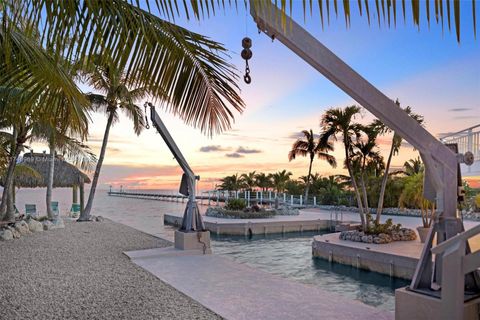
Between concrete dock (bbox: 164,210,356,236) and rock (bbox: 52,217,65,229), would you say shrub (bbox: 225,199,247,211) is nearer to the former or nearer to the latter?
concrete dock (bbox: 164,210,356,236)

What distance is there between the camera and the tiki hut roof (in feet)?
64.5

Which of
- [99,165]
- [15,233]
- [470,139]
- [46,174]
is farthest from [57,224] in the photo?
[470,139]

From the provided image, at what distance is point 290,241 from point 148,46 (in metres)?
12.7

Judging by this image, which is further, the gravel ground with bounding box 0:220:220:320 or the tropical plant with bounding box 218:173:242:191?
the tropical plant with bounding box 218:173:242:191

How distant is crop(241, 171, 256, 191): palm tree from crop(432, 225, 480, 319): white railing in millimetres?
34422

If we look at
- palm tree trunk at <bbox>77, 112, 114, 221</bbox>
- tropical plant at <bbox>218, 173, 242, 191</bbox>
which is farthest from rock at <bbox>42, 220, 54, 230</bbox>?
tropical plant at <bbox>218, 173, 242, 191</bbox>

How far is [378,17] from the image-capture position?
2.94ft

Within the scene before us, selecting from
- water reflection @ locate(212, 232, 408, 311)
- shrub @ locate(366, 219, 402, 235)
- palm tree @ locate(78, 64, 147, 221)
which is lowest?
water reflection @ locate(212, 232, 408, 311)

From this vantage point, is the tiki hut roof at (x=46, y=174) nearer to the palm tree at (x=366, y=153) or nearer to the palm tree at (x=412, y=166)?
the palm tree at (x=366, y=153)

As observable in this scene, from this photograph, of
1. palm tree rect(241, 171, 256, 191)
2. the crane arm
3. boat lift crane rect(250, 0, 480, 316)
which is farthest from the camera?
palm tree rect(241, 171, 256, 191)

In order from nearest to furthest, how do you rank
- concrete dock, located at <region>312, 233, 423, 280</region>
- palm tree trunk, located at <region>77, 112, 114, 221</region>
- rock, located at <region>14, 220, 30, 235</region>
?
concrete dock, located at <region>312, 233, 423, 280</region> → rock, located at <region>14, 220, 30, 235</region> → palm tree trunk, located at <region>77, 112, 114, 221</region>

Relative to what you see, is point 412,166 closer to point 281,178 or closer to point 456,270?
point 281,178

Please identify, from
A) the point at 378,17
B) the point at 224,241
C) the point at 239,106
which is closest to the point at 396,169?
the point at 224,241

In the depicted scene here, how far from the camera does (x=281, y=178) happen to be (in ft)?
121
